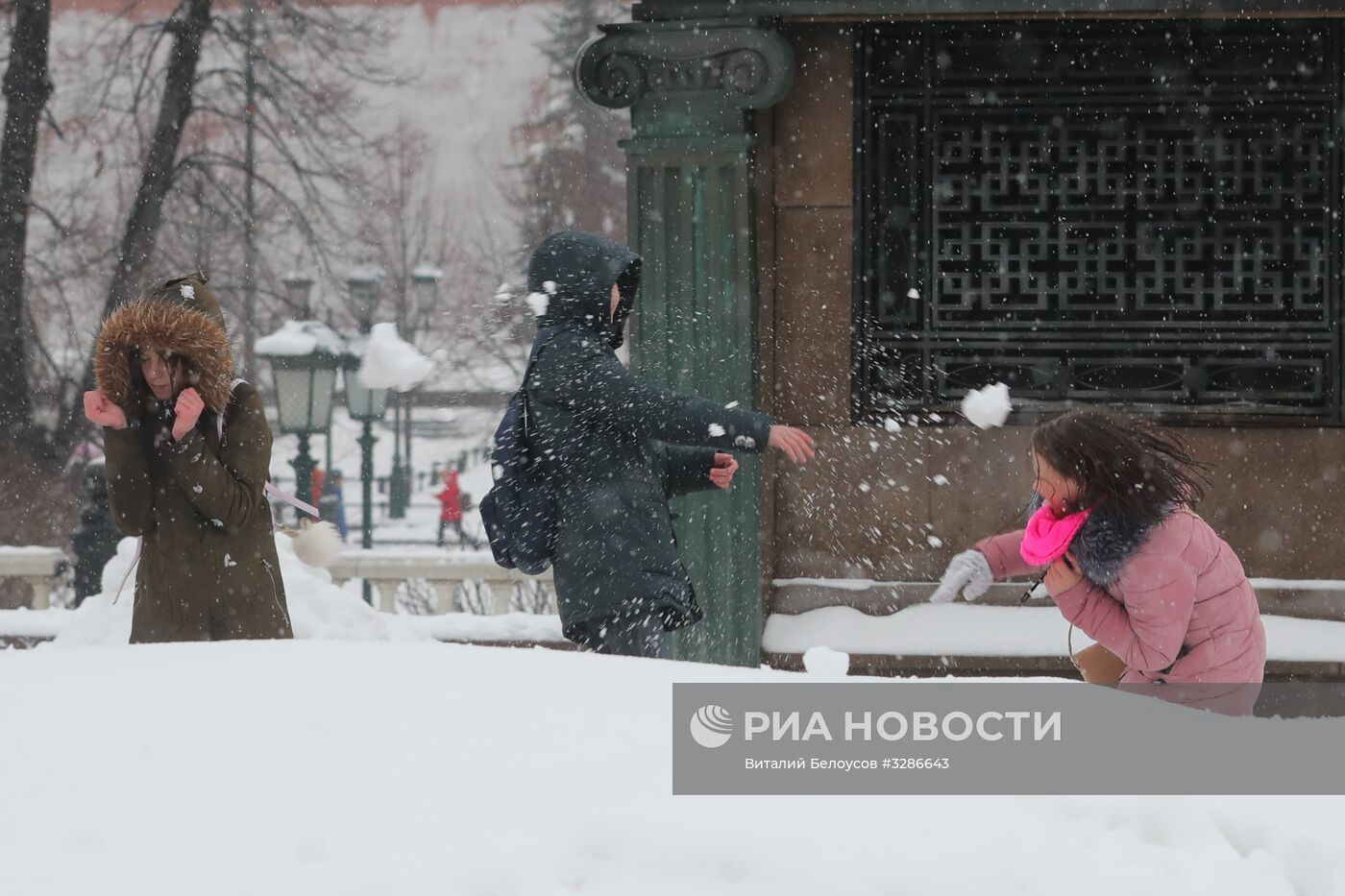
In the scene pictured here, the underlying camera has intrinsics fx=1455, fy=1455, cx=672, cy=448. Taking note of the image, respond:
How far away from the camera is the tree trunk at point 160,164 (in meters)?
14.2

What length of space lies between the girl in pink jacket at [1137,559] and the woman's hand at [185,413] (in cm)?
209

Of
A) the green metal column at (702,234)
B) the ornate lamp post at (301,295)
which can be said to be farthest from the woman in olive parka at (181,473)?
the ornate lamp post at (301,295)

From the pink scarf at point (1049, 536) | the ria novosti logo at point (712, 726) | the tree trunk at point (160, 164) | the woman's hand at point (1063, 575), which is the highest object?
the tree trunk at point (160, 164)

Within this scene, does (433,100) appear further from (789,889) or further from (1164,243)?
(789,889)

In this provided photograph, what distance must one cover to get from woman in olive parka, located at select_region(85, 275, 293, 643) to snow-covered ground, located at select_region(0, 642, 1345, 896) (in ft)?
Result: 5.42

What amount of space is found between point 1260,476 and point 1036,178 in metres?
1.55

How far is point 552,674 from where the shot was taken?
2291mm

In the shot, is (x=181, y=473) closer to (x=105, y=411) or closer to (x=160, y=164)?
(x=105, y=411)

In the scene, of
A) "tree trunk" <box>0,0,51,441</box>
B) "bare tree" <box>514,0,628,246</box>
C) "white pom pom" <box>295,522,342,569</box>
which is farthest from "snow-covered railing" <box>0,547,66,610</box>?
"bare tree" <box>514,0,628,246</box>

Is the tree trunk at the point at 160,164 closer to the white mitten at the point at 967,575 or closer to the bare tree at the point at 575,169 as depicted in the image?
the bare tree at the point at 575,169

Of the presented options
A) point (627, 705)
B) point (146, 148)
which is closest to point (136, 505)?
point (627, 705)

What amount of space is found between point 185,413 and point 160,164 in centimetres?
1172

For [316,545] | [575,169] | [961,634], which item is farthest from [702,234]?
[575,169]

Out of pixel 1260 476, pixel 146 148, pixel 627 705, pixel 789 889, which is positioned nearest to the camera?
pixel 789 889
